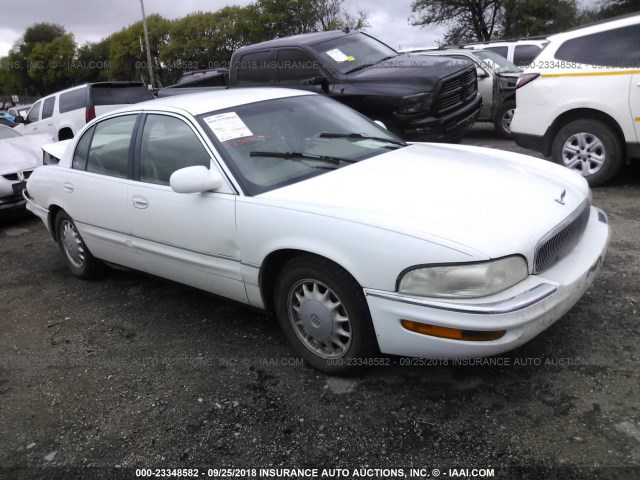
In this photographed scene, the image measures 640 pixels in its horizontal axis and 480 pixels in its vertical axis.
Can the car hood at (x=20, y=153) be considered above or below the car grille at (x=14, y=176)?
above

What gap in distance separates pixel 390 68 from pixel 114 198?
4703 millimetres

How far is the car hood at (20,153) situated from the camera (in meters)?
7.54

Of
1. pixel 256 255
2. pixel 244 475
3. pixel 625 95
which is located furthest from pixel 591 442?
pixel 625 95

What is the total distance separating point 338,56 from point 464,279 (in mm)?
6109

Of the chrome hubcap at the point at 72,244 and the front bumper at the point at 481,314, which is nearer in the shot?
the front bumper at the point at 481,314

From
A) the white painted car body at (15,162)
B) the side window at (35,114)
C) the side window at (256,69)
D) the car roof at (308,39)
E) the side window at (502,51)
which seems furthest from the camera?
the side window at (35,114)

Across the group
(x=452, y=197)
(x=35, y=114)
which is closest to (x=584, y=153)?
(x=452, y=197)

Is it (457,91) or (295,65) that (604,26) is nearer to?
(457,91)

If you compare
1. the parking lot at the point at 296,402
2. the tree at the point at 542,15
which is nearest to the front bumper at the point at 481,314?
the parking lot at the point at 296,402

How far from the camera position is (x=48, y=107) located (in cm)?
1205

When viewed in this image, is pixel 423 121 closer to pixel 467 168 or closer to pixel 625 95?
pixel 625 95

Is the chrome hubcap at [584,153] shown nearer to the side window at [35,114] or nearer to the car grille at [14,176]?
the car grille at [14,176]

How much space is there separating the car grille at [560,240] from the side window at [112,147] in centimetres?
281

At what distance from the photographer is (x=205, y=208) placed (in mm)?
3303
